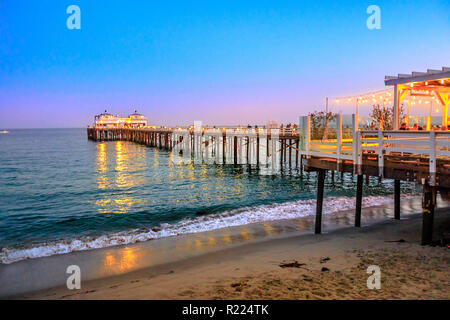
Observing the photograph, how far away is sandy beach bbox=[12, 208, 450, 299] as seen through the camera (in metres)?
5.66

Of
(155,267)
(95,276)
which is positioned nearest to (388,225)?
(155,267)

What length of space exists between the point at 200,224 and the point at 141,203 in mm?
5730

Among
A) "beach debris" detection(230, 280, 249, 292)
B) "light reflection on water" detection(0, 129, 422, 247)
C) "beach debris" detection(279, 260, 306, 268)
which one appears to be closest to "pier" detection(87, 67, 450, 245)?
"beach debris" detection(279, 260, 306, 268)

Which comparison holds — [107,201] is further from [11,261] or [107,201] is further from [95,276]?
[95,276]

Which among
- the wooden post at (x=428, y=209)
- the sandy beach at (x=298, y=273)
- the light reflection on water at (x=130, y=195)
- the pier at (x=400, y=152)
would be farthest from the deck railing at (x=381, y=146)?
the light reflection on water at (x=130, y=195)

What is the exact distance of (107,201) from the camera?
1833 cm

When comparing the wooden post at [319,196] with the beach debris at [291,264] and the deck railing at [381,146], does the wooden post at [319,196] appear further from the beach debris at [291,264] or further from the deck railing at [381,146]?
the beach debris at [291,264]

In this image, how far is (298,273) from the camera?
6809 mm

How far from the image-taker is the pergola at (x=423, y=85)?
9.15 metres

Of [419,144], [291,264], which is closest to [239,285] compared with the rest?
[291,264]

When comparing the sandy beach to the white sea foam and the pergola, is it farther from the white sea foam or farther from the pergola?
the pergola

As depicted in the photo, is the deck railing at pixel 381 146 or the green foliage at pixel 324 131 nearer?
the deck railing at pixel 381 146

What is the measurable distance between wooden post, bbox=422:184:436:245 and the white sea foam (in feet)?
20.5

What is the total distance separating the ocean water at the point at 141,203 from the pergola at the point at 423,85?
20.6 feet
